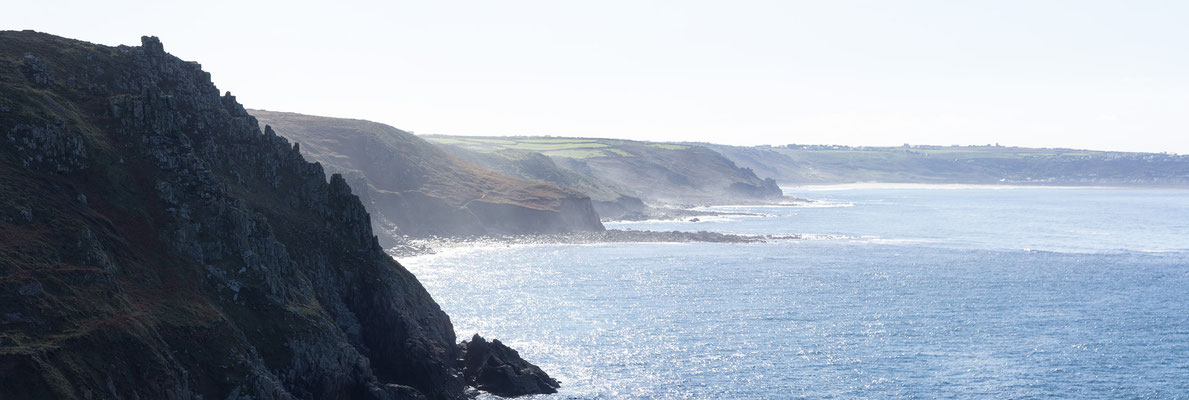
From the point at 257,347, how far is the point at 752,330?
49.2 m

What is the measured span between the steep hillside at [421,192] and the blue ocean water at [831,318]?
17371 millimetres

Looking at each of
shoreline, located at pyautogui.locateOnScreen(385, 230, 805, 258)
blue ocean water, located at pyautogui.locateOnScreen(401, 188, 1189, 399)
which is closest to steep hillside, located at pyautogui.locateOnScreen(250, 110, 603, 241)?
shoreline, located at pyautogui.locateOnScreen(385, 230, 805, 258)

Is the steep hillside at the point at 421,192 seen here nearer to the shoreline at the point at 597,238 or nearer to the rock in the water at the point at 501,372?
the shoreline at the point at 597,238

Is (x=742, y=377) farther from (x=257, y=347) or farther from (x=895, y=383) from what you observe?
(x=257, y=347)

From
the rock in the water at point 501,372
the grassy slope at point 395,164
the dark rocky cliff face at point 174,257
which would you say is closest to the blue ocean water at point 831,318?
the rock in the water at point 501,372

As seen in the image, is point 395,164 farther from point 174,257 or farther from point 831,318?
point 174,257

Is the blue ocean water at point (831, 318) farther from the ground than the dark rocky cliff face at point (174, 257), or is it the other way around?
the dark rocky cliff face at point (174, 257)

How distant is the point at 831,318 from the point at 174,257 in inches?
2540

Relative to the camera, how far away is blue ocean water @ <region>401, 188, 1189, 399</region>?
6662cm

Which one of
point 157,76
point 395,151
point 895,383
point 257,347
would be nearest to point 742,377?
point 895,383

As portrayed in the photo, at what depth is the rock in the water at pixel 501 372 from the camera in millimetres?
64312

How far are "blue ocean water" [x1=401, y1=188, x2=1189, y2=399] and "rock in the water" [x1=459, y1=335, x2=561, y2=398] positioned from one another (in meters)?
2.40

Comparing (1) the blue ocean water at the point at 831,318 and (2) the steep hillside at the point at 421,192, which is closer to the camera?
(1) the blue ocean water at the point at 831,318

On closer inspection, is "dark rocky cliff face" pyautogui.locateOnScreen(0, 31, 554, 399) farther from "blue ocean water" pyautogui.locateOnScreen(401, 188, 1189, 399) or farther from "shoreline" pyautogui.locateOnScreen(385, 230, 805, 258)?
"shoreline" pyautogui.locateOnScreen(385, 230, 805, 258)
